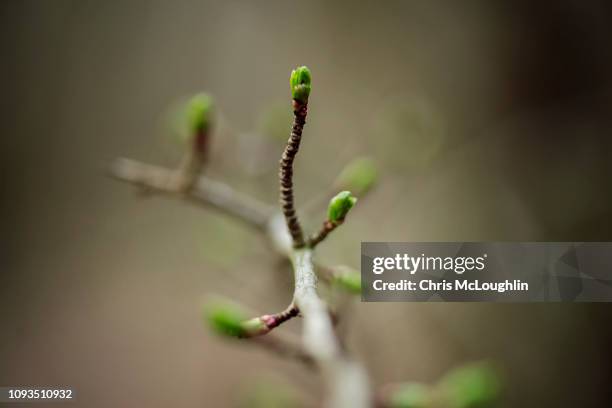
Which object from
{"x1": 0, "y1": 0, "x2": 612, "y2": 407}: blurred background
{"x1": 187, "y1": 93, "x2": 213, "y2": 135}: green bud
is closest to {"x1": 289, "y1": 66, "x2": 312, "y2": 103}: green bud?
{"x1": 187, "y1": 93, "x2": 213, "y2": 135}: green bud

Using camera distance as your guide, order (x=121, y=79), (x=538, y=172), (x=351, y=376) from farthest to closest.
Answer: (x=121, y=79) → (x=538, y=172) → (x=351, y=376)

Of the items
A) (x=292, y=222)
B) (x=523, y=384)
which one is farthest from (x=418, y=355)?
(x=292, y=222)

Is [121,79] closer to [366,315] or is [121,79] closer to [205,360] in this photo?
[205,360]

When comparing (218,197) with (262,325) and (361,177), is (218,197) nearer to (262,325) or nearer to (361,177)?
(361,177)

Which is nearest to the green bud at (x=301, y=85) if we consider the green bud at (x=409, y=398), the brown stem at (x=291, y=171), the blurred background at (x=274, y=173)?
the brown stem at (x=291, y=171)

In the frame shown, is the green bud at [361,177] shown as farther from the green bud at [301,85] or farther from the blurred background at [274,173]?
the blurred background at [274,173]

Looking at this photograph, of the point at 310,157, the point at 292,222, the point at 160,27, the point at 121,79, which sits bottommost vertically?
the point at 292,222
